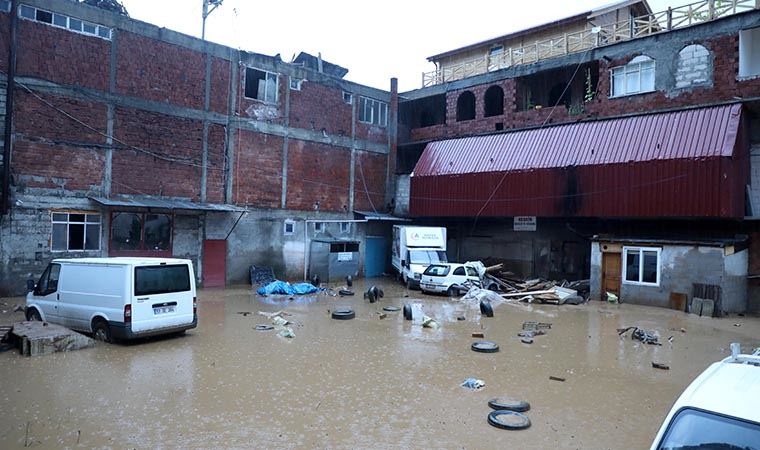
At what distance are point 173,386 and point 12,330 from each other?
4.67 meters

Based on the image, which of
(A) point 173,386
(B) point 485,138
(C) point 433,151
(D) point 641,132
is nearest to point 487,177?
(B) point 485,138

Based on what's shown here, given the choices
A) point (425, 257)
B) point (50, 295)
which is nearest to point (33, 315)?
point (50, 295)

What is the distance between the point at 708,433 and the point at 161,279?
1077 cm

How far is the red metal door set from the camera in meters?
23.2

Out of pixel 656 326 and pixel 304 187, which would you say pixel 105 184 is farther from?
pixel 656 326

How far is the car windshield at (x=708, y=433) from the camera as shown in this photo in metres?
2.68

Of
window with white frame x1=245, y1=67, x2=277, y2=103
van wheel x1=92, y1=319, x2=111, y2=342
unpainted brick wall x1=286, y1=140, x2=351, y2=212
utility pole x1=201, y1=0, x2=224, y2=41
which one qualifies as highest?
utility pole x1=201, y1=0, x2=224, y2=41

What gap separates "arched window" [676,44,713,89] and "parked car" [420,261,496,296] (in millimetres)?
12290

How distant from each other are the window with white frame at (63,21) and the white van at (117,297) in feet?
39.4

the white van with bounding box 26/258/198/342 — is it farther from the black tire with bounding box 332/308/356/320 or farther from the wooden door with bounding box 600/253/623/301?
the wooden door with bounding box 600/253/623/301

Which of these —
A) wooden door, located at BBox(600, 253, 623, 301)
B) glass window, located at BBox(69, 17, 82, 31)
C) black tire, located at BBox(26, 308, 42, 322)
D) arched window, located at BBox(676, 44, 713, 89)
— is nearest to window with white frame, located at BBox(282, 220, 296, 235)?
glass window, located at BBox(69, 17, 82, 31)

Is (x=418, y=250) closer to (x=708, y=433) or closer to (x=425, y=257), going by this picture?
(x=425, y=257)

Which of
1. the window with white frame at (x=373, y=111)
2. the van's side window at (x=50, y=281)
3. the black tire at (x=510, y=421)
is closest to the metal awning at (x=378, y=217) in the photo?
the window with white frame at (x=373, y=111)

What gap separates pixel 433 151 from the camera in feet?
99.0
